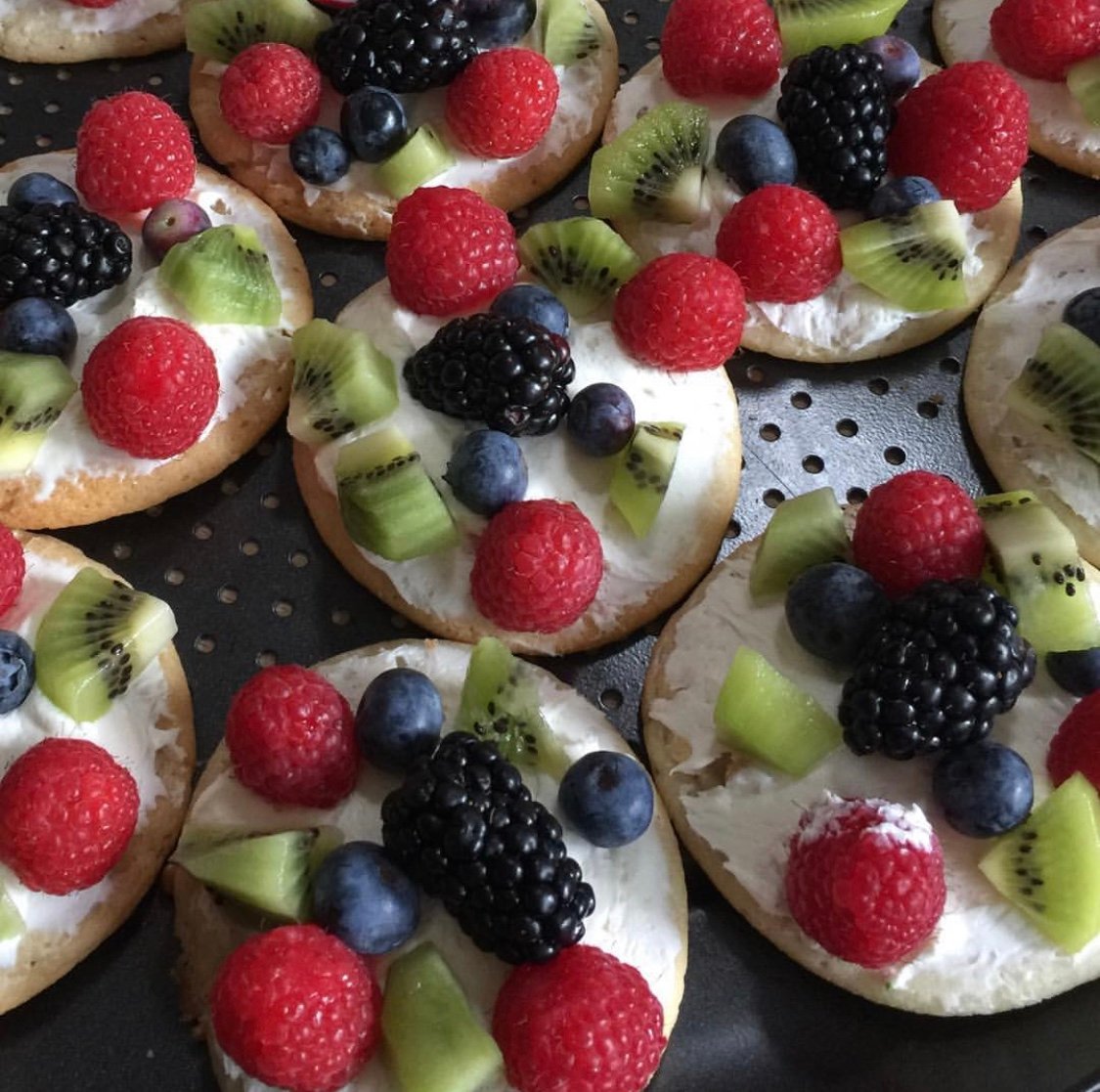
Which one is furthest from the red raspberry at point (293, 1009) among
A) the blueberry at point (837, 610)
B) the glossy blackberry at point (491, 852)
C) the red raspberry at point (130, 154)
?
the red raspberry at point (130, 154)

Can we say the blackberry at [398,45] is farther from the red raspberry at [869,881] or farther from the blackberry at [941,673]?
the red raspberry at [869,881]

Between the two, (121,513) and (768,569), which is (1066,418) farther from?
(121,513)

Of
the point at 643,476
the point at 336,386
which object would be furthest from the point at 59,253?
the point at 643,476

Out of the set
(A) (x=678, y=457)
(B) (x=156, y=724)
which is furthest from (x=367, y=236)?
(B) (x=156, y=724)

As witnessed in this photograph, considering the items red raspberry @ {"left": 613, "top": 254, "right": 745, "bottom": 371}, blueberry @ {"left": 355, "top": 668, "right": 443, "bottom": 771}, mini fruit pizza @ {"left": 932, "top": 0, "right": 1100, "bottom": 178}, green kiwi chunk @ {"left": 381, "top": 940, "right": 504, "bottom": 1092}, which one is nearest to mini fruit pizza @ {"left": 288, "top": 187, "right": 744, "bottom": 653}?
red raspberry @ {"left": 613, "top": 254, "right": 745, "bottom": 371}

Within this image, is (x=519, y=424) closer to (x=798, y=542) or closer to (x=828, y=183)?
(x=798, y=542)

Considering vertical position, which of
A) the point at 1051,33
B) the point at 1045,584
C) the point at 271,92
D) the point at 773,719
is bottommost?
the point at 773,719
